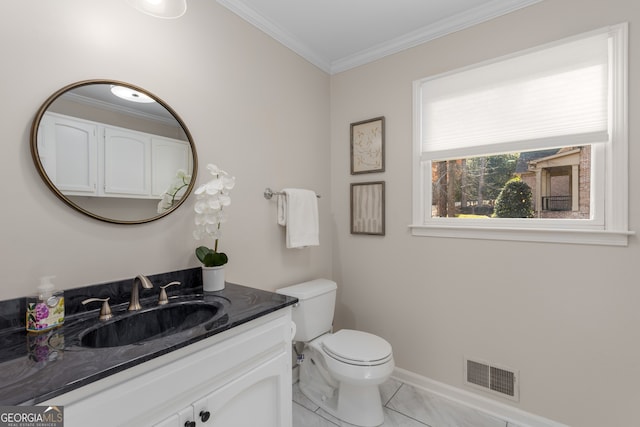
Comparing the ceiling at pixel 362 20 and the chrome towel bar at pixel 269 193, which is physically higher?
the ceiling at pixel 362 20

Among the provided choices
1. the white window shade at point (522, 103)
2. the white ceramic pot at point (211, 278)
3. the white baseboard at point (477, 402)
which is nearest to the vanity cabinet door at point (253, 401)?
the white ceramic pot at point (211, 278)

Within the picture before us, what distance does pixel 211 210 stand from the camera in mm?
1388

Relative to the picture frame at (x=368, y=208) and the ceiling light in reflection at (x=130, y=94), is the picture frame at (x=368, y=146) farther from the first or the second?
the ceiling light in reflection at (x=130, y=94)

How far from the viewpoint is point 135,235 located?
4.26 ft

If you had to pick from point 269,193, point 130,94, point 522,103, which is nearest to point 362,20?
point 522,103

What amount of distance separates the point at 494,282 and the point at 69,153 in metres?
2.21

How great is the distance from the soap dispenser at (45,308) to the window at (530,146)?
189cm

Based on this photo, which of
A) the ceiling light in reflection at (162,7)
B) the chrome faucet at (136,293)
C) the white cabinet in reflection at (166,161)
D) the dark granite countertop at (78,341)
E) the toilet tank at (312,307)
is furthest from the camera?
the toilet tank at (312,307)

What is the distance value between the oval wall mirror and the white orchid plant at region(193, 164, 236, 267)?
0.42 feet

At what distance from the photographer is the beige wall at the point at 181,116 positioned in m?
1.02

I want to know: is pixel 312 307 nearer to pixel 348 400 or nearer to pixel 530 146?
pixel 348 400

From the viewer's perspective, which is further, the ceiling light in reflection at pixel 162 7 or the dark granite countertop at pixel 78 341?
Result: the ceiling light in reflection at pixel 162 7

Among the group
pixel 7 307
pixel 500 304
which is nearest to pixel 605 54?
pixel 500 304

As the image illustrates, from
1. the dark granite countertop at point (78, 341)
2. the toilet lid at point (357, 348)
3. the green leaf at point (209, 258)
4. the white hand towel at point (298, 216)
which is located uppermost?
the white hand towel at point (298, 216)
